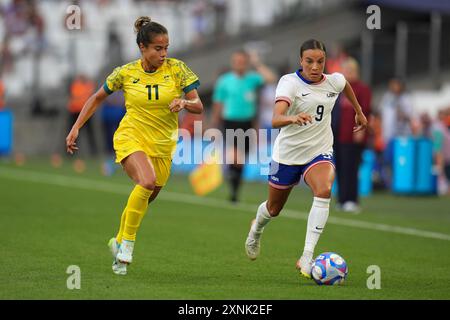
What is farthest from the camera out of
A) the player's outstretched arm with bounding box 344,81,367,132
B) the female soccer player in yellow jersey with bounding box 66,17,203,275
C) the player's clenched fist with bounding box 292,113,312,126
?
the player's outstretched arm with bounding box 344,81,367,132

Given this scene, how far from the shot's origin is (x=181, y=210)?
60.4 feet

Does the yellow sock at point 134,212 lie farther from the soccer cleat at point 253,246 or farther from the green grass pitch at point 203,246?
the soccer cleat at point 253,246

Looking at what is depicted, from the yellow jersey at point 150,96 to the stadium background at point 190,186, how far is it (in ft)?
4.25

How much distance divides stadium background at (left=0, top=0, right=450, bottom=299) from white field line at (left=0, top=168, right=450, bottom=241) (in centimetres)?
5

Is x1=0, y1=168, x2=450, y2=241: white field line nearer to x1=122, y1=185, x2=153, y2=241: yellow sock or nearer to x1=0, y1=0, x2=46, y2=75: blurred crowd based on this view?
x1=122, y1=185, x2=153, y2=241: yellow sock

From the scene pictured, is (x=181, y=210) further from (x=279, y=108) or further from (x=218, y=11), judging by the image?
(x=218, y=11)

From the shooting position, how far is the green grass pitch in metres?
9.87

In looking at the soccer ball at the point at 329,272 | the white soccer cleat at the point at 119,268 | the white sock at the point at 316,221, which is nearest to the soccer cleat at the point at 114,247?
the white soccer cleat at the point at 119,268

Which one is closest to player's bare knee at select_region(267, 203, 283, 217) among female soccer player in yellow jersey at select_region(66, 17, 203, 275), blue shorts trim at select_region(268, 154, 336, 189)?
blue shorts trim at select_region(268, 154, 336, 189)

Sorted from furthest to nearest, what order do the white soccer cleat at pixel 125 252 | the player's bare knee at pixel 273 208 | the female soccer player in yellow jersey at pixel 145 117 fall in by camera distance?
1. the player's bare knee at pixel 273 208
2. the female soccer player in yellow jersey at pixel 145 117
3. the white soccer cleat at pixel 125 252

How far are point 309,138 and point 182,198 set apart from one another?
988 centimetres

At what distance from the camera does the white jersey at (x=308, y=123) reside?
11.0 m

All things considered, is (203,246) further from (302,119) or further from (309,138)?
(302,119)
